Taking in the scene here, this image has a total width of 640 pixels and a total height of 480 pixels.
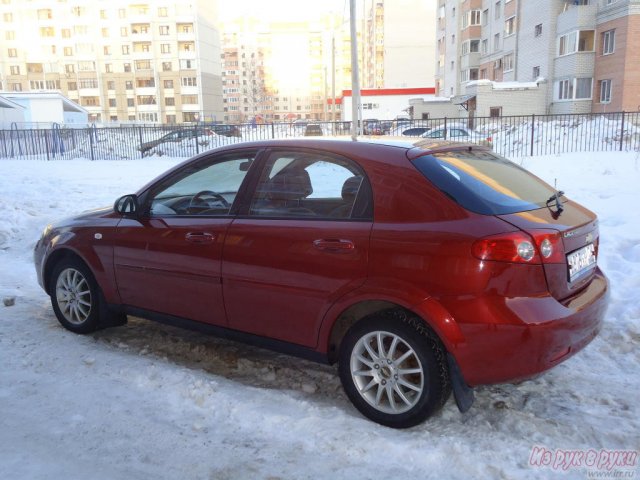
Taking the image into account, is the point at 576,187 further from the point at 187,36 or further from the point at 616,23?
the point at 187,36

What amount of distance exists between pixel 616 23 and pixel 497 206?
3874 cm

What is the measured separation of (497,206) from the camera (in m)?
3.07

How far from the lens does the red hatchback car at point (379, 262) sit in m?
2.88

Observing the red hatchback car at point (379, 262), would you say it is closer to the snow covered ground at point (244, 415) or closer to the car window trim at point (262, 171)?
the car window trim at point (262, 171)

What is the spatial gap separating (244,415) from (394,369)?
93cm

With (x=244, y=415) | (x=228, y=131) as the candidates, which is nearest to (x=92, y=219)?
(x=244, y=415)

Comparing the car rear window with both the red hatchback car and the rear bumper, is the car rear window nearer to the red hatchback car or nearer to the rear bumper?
the red hatchback car

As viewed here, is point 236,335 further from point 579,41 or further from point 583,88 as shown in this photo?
point 579,41

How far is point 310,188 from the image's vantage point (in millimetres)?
3680

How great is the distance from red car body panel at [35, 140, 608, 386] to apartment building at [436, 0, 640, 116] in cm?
3688

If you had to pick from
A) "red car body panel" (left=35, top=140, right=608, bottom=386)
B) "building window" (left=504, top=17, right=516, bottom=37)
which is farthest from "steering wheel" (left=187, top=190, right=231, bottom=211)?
"building window" (left=504, top=17, right=516, bottom=37)

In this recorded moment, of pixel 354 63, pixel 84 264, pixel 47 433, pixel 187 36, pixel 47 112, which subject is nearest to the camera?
pixel 47 433

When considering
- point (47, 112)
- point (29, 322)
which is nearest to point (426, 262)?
point (29, 322)

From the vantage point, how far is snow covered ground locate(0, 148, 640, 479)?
2.85 meters
